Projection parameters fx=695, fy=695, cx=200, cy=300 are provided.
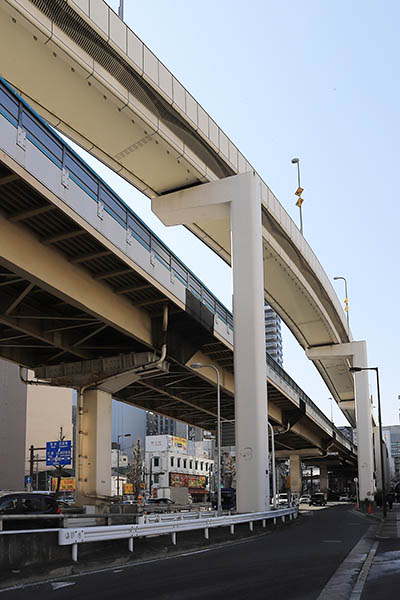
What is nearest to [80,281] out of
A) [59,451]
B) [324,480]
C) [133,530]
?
[133,530]

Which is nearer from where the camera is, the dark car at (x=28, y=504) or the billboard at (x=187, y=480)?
the dark car at (x=28, y=504)

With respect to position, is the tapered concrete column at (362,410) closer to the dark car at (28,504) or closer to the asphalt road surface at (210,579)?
the dark car at (28,504)

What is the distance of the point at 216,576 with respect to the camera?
39.3 feet

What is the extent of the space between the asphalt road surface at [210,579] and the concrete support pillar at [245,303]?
40.7 ft

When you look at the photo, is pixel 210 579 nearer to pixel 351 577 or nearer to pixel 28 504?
pixel 351 577

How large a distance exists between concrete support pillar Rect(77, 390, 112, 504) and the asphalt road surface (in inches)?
701

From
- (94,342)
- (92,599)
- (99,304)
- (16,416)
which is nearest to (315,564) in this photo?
(92,599)

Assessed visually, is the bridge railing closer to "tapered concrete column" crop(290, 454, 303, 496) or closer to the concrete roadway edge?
the concrete roadway edge

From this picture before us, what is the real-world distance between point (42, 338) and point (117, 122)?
31.6 feet

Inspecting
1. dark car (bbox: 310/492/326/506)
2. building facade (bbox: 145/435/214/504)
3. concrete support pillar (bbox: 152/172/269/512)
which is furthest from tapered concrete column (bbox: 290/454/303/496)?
→ concrete support pillar (bbox: 152/172/269/512)

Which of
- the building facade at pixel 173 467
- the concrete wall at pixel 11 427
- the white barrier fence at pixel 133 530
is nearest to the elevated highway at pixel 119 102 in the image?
the white barrier fence at pixel 133 530

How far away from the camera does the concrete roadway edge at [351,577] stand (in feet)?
32.6

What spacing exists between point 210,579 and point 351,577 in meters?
2.50

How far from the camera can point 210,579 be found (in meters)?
11.6
